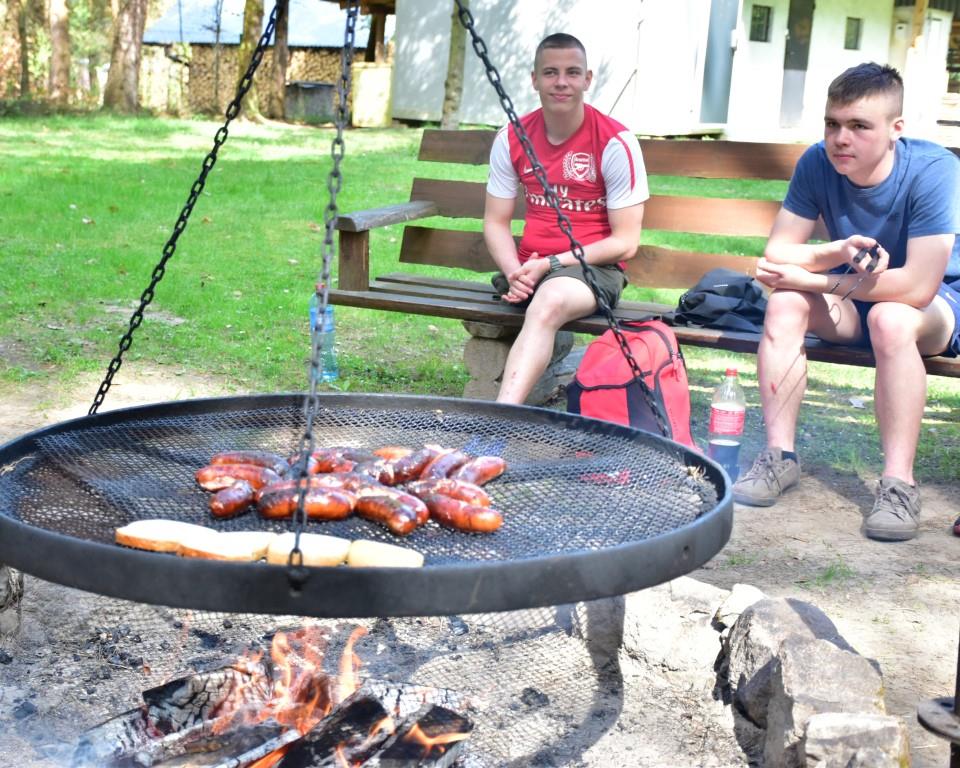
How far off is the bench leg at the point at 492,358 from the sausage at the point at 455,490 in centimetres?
271

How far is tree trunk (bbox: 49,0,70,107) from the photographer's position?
2164 centimetres

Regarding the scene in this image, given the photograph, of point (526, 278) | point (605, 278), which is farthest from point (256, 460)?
point (605, 278)

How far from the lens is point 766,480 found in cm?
454

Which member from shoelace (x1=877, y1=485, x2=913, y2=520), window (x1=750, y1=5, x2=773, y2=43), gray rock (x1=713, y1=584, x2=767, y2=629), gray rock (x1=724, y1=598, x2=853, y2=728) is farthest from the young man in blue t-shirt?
window (x1=750, y1=5, x2=773, y2=43)

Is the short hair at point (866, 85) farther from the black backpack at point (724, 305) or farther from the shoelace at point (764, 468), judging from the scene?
the shoelace at point (764, 468)

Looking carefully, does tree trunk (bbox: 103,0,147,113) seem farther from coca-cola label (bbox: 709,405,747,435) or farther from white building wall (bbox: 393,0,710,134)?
coca-cola label (bbox: 709,405,747,435)

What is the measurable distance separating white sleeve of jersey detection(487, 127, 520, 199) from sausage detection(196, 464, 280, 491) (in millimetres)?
2780

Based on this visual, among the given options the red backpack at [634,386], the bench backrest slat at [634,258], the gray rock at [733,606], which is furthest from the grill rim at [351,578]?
the bench backrest slat at [634,258]

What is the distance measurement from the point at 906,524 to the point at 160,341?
14.2 feet

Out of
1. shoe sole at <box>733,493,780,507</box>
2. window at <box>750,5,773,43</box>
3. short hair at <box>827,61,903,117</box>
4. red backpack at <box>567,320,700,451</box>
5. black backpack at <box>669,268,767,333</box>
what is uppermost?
window at <box>750,5,773,43</box>

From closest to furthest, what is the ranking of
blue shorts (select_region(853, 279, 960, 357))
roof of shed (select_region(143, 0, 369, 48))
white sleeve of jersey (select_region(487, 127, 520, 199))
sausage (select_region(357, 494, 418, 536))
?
sausage (select_region(357, 494, 418, 536)) → blue shorts (select_region(853, 279, 960, 357)) → white sleeve of jersey (select_region(487, 127, 520, 199)) → roof of shed (select_region(143, 0, 369, 48))

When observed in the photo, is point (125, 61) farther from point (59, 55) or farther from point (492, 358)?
point (492, 358)

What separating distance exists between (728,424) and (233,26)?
102 feet

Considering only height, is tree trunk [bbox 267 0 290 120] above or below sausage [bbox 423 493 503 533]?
above
